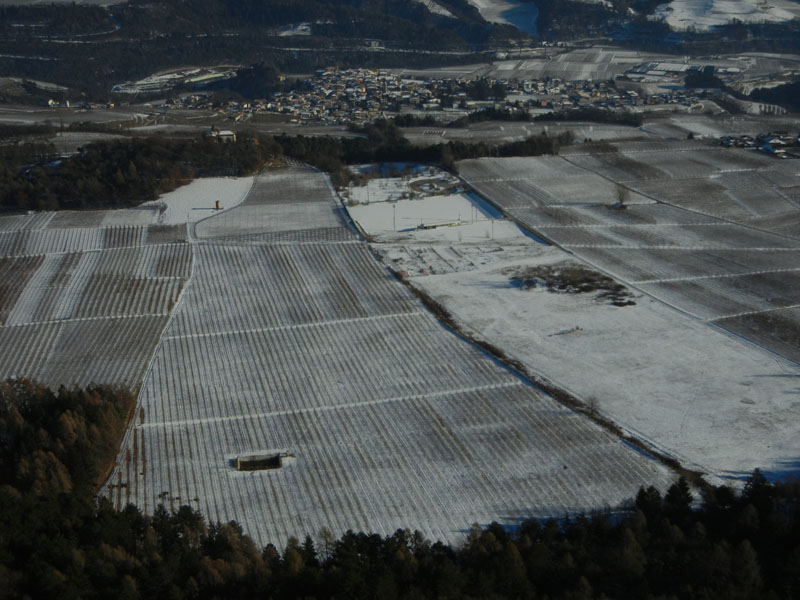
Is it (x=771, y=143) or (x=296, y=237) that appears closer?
(x=296, y=237)

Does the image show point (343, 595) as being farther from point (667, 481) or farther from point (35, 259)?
point (35, 259)

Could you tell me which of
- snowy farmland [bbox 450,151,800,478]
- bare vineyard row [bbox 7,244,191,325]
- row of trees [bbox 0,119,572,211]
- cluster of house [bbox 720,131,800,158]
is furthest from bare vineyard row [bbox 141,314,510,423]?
cluster of house [bbox 720,131,800,158]

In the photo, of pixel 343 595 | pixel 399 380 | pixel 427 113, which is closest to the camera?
pixel 343 595

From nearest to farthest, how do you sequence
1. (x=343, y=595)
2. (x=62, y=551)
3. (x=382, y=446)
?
(x=343, y=595)
(x=62, y=551)
(x=382, y=446)

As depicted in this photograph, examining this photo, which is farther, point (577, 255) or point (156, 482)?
point (577, 255)

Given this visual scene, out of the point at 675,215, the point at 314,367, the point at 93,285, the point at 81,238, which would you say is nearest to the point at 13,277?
the point at 93,285

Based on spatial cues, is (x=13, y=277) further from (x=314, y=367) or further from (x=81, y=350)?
(x=314, y=367)

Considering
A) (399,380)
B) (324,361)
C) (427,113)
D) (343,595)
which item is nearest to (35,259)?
(324,361)

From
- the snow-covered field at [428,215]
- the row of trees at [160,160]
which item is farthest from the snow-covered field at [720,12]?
the snow-covered field at [428,215]
